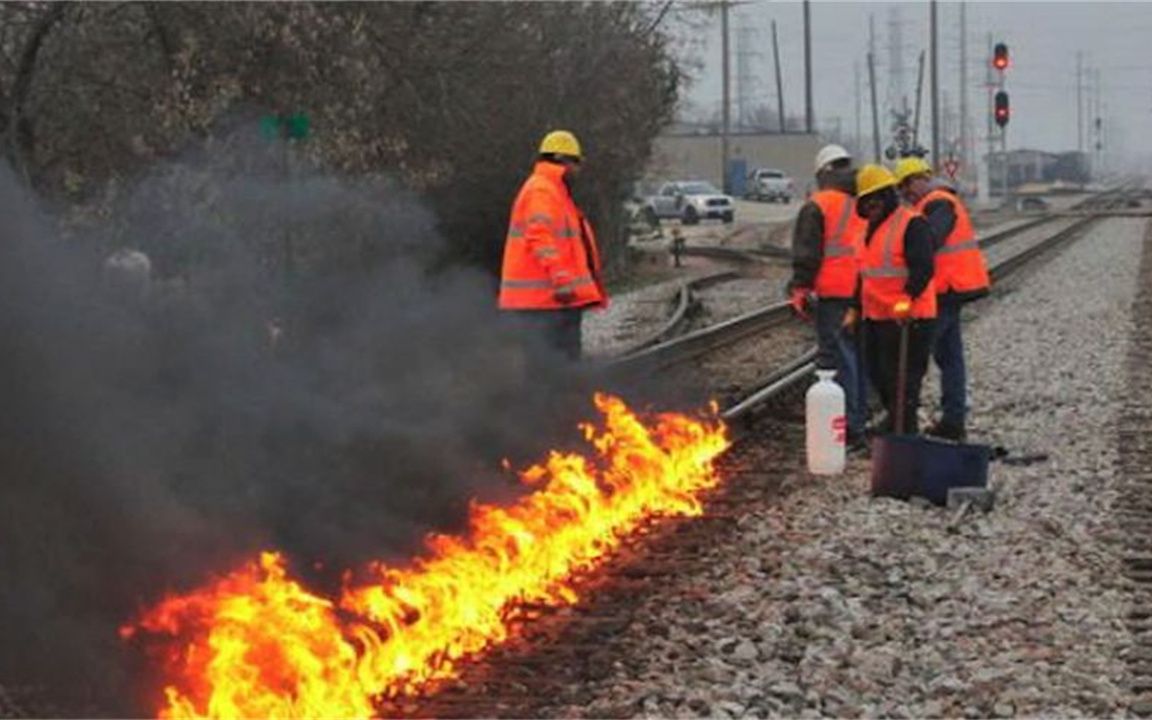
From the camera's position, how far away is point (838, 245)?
1005 cm

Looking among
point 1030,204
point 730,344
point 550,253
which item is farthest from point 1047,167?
→ point 550,253

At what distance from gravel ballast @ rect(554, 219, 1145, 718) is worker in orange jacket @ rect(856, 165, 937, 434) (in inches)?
25.0

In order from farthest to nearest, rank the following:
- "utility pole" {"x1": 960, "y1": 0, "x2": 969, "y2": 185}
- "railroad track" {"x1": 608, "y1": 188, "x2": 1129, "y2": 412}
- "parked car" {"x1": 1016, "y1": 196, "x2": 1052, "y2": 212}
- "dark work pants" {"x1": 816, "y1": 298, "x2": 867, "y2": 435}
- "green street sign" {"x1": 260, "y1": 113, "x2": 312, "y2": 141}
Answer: "utility pole" {"x1": 960, "y1": 0, "x2": 969, "y2": 185}, "parked car" {"x1": 1016, "y1": 196, "x2": 1052, "y2": 212}, "green street sign" {"x1": 260, "y1": 113, "x2": 312, "y2": 141}, "railroad track" {"x1": 608, "y1": 188, "x2": 1129, "y2": 412}, "dark work pants" {"x1": 816, "y1": 298, "x2": 867, "y2": 435}

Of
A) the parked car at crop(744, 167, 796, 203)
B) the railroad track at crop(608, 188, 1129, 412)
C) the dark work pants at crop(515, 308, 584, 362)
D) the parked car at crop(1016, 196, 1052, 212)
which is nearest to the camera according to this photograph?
the dark work pants at crop(515, 308, 584, 362)

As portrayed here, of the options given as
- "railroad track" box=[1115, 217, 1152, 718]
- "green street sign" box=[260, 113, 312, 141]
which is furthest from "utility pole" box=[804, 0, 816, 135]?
"green street sign" box=[260, 113, 312, 141]

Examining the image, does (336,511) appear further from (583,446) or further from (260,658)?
(583,446)

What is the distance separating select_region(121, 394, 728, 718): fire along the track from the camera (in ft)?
16.6

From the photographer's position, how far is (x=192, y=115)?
13.4 metres

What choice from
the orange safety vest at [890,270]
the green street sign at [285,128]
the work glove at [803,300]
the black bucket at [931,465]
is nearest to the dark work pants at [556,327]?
the work glove at [803,300]

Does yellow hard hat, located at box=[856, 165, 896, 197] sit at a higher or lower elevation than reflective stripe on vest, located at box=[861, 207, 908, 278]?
higher

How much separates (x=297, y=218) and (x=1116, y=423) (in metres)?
6.10

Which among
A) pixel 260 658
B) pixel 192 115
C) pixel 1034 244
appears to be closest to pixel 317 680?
pixel 260 658

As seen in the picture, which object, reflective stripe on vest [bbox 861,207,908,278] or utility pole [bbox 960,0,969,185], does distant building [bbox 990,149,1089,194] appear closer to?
utility pole [bbox 960,0,969,185]

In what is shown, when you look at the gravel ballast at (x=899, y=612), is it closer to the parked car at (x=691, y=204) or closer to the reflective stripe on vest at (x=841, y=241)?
the reflective stripe on vest at (x=841, y=241)
